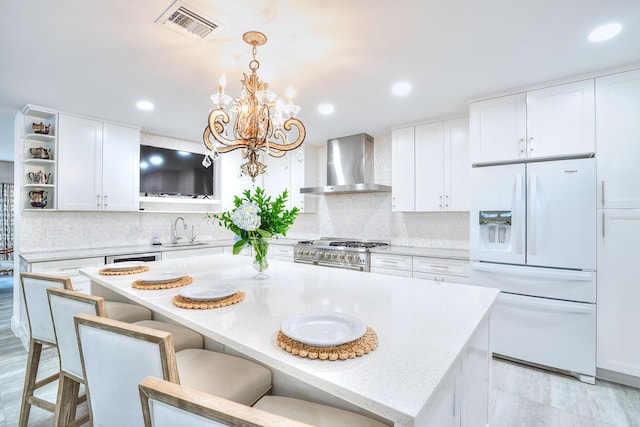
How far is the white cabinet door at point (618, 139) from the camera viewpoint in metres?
2.28

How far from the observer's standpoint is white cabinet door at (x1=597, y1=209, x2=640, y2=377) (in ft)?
7.45

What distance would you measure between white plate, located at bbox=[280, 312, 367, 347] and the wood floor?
1600mm

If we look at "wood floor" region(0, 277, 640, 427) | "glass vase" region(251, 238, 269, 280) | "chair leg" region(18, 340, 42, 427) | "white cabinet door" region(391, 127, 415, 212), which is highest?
"white cabinet door" region(391, 127, 415, 212)

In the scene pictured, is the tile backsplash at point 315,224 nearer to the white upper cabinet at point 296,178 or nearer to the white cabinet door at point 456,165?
the white upper cabinet at point 296,178

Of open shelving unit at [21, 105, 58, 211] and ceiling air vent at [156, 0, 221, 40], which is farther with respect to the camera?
open shelving unit at [21, 105, 58, 211]

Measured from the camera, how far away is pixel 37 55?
2.11 meters

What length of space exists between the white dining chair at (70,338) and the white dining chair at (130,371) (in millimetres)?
218

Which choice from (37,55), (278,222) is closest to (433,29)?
(278,222)

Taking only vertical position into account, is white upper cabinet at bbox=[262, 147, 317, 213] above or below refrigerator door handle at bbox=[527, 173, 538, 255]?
above

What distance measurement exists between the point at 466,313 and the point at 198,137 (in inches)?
Result: 170

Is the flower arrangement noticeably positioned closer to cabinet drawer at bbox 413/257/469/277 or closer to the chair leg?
the chair leg

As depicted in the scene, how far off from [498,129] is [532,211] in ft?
2.63

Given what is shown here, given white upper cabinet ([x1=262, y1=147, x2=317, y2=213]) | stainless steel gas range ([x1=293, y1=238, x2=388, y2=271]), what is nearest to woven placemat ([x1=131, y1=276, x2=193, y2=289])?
stainless steel gas range ([x1=293, y1=238, x2=388, y2=271])

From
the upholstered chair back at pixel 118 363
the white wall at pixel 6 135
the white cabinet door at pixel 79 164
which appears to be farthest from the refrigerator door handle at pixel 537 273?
the white wall at pixel 6 135
